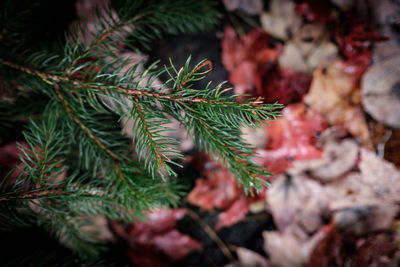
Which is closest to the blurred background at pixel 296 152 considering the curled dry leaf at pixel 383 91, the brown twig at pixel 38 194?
the curled dry leaf at pixel 383 91

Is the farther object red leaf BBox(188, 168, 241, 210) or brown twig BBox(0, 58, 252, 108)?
red leaf BBox(188, 168, 241, 210)

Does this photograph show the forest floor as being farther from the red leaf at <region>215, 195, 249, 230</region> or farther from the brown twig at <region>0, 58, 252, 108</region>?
the brown twig at <region>0, 58, 252, 108</region>

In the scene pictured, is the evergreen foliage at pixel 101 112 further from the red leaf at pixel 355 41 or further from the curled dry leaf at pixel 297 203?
the red leaf at pixel 355 41

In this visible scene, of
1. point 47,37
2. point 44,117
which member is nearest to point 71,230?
point 44,117

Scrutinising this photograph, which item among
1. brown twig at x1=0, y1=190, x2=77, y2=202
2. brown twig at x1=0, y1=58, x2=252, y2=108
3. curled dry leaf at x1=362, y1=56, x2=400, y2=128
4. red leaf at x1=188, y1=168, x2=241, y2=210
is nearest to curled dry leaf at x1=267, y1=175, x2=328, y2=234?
red leaf at x1=188, y1=168, x2=241, y2=210

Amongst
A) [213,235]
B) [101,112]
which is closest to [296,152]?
[213,235]

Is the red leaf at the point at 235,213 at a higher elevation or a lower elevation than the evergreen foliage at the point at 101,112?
lower
